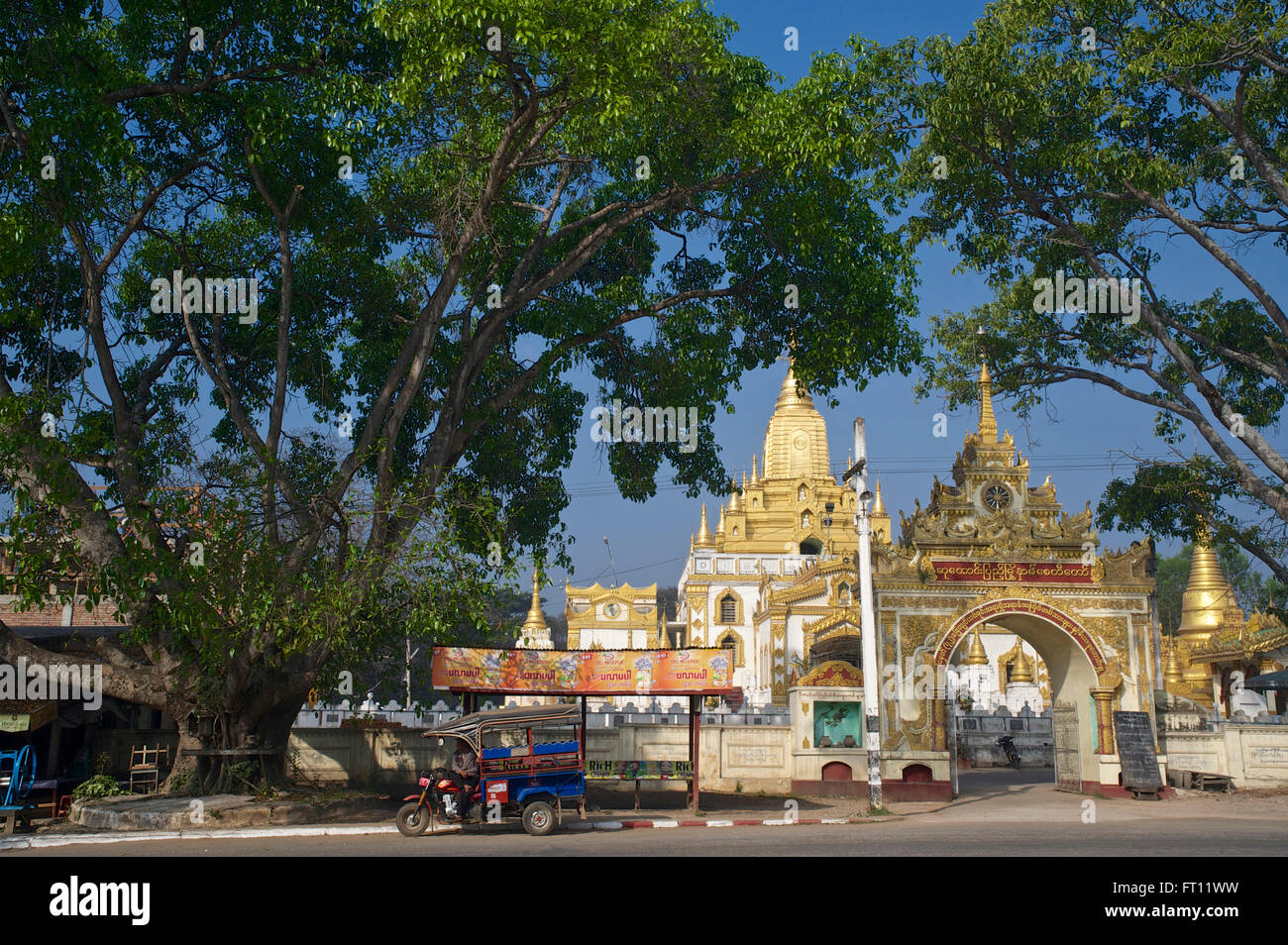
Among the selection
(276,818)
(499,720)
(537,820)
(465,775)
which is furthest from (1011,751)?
(276,818)

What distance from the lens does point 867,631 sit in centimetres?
2088

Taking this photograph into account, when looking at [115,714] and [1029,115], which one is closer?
[115,714]

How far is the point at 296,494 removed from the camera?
17.8 m

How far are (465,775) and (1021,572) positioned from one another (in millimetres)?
13948

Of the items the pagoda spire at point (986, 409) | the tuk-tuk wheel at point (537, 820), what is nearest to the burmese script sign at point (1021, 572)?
the pagoda spire at point (986, 409)

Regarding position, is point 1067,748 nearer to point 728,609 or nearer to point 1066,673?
point 1066,673

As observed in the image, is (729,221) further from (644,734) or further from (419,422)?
(644,734)

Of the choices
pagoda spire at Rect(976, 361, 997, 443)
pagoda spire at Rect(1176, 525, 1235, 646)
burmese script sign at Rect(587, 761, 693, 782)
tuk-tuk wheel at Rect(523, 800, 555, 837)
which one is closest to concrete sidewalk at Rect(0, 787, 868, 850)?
tuk-tuk wheel at Rect(523, 800, 555, 837)

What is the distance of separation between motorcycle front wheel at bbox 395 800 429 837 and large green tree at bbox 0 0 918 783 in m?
2.64

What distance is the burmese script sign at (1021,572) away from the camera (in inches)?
933

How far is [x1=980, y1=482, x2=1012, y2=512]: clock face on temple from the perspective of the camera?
24781 millimetres

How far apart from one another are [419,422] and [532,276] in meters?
4.06

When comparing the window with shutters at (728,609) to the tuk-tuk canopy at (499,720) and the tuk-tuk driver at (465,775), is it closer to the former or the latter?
the tuk-tuk canopy at (499,720)
